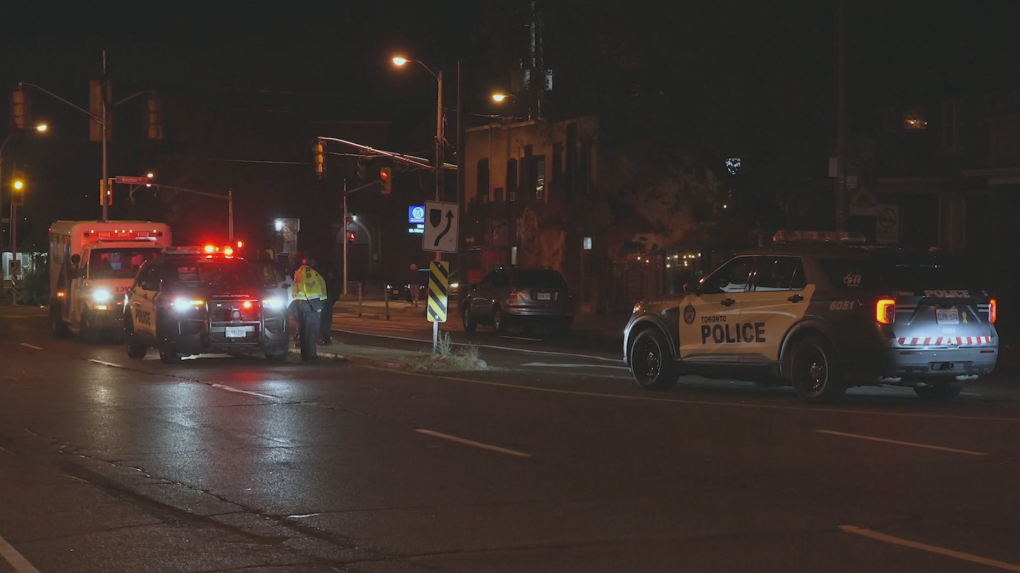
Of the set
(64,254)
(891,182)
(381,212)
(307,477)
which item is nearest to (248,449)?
(307,477)

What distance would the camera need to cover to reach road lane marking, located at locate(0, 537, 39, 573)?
22.2 ft

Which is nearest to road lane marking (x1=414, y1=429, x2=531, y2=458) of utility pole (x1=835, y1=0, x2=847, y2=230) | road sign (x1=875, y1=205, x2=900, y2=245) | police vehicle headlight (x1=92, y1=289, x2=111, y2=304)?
road sign (x1=875, y1=205, x2=900, y2=245)

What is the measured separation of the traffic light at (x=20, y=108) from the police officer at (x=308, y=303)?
10465mm

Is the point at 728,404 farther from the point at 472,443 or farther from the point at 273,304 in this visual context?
the point at 273,304

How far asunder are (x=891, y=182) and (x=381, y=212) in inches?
2024

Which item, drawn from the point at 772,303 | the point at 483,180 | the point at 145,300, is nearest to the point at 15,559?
the point at 772,303

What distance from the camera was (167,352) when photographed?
20.0m

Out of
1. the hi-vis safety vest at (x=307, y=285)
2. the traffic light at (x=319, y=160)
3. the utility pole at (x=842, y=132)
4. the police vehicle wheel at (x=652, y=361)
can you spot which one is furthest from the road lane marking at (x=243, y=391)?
the traffic light at (x=319, y=160)

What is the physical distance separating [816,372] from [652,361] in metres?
2.59

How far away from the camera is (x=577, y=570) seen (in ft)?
22.1

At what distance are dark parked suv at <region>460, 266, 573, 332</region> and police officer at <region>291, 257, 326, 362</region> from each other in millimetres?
9560

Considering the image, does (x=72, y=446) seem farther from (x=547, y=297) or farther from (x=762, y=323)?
(x=547, y=297)

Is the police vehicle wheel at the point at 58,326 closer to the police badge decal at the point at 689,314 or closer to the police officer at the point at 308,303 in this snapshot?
the police officer at the point at 308,303

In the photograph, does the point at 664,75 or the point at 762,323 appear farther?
the point at 664,75
